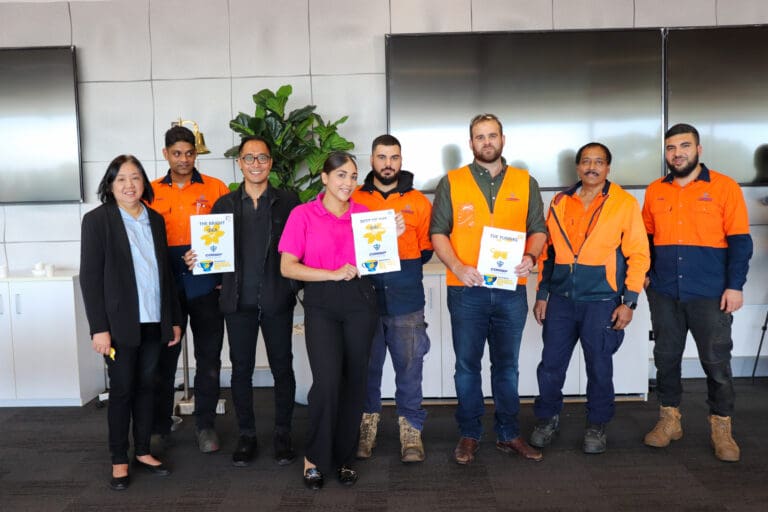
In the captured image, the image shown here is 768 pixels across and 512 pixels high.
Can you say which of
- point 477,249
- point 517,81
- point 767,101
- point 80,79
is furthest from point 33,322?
point 767,101

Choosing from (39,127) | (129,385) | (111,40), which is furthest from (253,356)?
(111,40)

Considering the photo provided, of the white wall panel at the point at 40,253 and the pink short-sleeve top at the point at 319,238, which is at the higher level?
the pink short-sleeve top at the point at 319,238

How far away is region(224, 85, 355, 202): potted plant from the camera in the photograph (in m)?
4.15

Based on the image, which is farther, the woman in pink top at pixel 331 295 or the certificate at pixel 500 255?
the certificate at pixel 500 255

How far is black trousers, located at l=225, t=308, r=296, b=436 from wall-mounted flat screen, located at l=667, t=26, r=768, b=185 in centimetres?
328

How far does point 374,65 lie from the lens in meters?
4.59

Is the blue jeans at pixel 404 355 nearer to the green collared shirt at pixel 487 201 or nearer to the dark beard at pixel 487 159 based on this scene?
the green collared shirt at pixel 487 201

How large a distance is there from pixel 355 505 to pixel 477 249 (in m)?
1.27

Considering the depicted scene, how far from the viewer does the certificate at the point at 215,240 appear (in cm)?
299

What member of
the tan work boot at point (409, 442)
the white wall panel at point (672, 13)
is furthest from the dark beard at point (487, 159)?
the white wall panel at point (672, 13)

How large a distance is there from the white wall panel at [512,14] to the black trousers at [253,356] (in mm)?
2725

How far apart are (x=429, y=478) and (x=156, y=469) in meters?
1.32

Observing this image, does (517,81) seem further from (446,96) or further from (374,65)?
(374,65)

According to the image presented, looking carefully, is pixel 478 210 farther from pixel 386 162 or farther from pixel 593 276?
pixel 593 276
